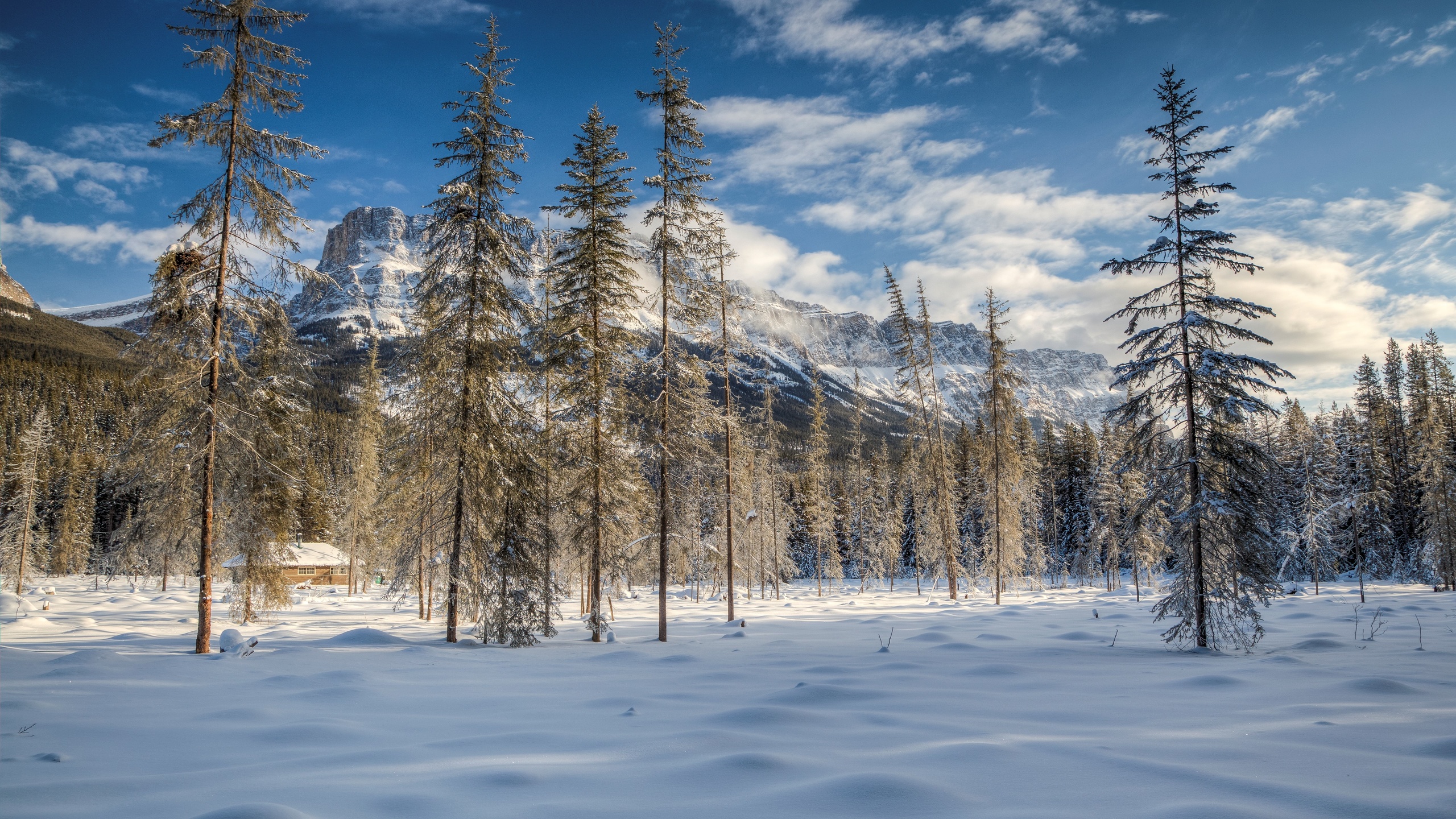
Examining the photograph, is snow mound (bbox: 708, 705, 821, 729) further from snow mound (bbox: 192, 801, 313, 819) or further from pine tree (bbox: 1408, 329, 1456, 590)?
pine tree (bbox: 1408, 329, 1456, 590)

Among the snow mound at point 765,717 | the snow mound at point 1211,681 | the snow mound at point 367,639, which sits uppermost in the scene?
the snow mound at point 765,717

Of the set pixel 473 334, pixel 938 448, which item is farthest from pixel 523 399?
pixel 938 448

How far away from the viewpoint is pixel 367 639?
15.7 m

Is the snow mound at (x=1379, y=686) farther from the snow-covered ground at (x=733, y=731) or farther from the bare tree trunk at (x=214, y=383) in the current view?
the bare tree trunk at (x=214, y=383)

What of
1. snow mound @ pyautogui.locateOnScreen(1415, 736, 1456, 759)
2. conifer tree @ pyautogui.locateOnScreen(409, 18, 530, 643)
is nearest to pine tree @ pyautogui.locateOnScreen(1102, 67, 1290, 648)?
snow mound @ pyautogui.locateOnScreen(1415, 736, 1456, 759)

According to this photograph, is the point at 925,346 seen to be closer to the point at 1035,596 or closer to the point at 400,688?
the point at 1035,596

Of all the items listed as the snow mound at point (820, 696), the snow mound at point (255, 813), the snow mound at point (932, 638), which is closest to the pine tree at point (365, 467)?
the snow mound at point (932, 638)

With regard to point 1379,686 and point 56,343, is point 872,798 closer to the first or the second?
point 1379,686

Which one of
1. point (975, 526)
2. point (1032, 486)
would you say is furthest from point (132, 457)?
point (975, 526)

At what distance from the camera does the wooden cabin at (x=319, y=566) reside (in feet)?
187

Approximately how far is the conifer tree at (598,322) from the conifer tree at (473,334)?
1706 mm

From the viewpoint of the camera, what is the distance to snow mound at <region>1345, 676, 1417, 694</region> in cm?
828

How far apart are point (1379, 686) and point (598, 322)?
17.1 meters

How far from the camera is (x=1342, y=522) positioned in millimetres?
46281
